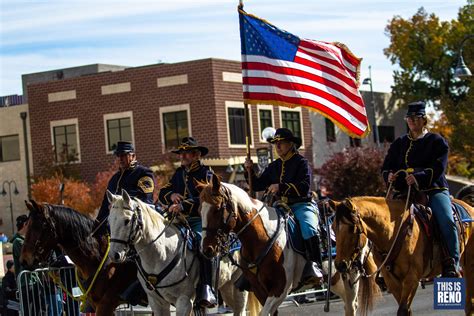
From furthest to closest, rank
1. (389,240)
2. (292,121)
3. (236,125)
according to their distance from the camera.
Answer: (292,121), (236,125), (389,240)

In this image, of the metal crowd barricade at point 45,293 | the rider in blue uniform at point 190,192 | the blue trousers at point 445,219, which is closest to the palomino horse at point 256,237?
the rider in blue uniform at point 190,192

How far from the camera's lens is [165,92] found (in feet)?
165

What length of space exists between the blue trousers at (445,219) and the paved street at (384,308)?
4694 millimetres

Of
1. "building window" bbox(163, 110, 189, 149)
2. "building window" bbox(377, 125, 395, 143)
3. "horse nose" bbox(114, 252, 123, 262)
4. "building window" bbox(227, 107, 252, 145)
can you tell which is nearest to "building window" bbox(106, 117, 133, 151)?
"building window" bbox(163, 110, 189, 149)

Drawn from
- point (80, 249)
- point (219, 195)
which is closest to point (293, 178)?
point (219, 195)

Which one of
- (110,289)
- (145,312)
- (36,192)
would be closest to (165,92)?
(36,192)

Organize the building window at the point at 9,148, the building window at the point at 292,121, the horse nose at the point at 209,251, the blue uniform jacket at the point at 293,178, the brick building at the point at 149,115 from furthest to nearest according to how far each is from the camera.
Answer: the building window at the point at 9,148, the building window at the point at 292,121, the brick building at the point at 149,115, the blue uniform jacket at the point at 293,178, the horse nose at the point at 209,251

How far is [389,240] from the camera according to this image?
12.2m

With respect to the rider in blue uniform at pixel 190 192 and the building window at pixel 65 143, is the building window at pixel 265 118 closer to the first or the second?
the building window at pixel 65 143

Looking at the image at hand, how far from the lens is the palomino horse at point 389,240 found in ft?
38.5

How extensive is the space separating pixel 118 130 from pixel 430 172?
39515 mm

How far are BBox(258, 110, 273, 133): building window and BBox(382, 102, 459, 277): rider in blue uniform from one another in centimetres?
3786

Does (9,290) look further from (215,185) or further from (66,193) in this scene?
(66,193)

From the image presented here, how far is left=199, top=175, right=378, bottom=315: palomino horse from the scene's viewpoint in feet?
40.0
